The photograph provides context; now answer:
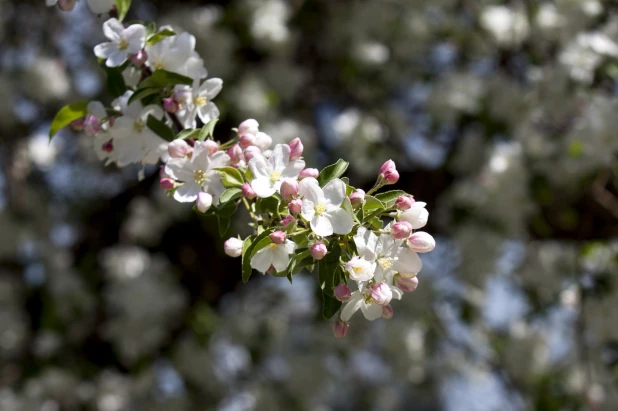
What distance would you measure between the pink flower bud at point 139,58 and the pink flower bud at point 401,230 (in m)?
0.41

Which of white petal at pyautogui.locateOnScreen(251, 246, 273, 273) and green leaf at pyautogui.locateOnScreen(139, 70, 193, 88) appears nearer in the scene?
white petal at pyautogui.locateOnScreen(251, 246, 273, 273)

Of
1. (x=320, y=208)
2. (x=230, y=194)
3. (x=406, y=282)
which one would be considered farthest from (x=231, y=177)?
(x=406, y=282)

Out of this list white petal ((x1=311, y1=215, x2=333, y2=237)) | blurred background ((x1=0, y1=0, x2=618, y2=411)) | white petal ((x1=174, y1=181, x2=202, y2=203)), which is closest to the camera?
white petal ((x1=311, y1=215, x2=333, y2=237))

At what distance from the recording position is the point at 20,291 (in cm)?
292

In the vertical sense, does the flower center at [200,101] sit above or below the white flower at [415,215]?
above

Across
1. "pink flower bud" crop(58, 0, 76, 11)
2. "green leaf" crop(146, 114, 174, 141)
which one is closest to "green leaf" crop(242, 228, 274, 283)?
"green leaf" crop(146, 114, 174, 141)

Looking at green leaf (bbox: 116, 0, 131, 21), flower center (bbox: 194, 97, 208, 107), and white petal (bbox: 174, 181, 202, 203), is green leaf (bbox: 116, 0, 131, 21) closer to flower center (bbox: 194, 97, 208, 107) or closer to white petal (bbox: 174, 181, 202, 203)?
flower center (bbox: 194, 97, 208, 107)

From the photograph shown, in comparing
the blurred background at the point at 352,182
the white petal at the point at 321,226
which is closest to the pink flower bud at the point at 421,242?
the white petal at the point at 321,226

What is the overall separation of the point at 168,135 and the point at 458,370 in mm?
3204

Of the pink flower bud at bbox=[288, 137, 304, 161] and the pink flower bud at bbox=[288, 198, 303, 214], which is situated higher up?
the pink flower bud at bbox=[288, 137, 304, 161]

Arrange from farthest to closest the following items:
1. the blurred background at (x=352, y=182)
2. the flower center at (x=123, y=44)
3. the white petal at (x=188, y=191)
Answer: the blurred background at (x=352, y=182), the flower center at (x=123, y=44), the white petal at (x=188, y=191)

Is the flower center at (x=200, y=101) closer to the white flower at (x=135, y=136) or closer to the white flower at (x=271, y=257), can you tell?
the white flower at (x=135, y=136)

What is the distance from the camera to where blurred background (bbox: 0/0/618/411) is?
2.43 metres

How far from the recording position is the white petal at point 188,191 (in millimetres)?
787
